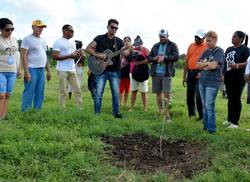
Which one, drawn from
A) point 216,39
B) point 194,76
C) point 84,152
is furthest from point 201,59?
point 84,152

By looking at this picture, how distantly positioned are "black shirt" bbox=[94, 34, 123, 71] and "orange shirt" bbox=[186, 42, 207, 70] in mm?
1521

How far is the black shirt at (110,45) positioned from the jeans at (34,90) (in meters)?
1.32

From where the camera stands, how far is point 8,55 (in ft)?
24.3

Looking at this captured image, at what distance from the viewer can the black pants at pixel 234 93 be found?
8078 millimetres

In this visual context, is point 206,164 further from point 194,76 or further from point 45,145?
point 194,76

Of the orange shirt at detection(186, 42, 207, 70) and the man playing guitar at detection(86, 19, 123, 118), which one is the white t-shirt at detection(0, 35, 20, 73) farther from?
the orange shirt at detection(186, 42, 207, 70)

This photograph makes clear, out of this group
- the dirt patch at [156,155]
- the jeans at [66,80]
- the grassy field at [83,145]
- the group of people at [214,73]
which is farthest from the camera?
the jeans at [66,80]

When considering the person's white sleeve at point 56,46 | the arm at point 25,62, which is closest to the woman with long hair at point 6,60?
the arm at point 25,62

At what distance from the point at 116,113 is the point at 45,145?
127 inches

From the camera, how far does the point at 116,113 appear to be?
882cm

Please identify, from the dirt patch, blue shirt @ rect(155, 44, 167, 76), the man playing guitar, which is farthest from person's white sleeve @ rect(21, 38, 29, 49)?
blue shirt @ rect(155, 44, 167, 76)

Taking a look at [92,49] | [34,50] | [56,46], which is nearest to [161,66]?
[92,49]

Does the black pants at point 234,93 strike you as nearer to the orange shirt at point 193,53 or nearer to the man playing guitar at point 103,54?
the orange shirt at point 193,53

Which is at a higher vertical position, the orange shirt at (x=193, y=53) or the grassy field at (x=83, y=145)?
the orange shirt at (x=193, y=53)
